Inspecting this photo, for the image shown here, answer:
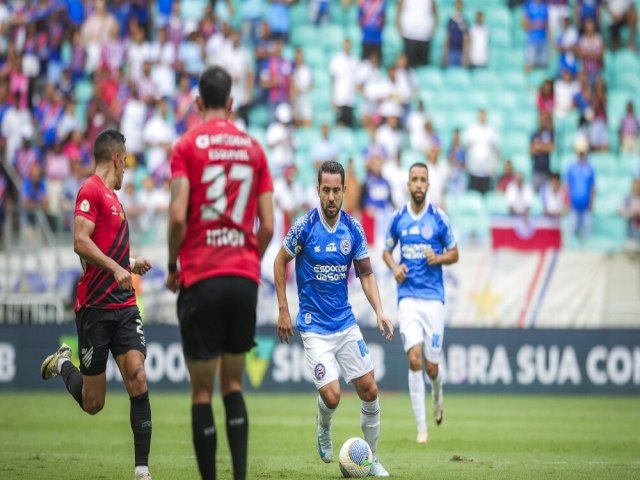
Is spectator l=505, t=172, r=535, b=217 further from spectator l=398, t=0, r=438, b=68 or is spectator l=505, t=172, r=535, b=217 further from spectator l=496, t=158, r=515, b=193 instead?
spectator l=398, t=0, r=438, b=68

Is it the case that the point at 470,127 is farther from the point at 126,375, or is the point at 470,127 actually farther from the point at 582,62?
the point at 126,375

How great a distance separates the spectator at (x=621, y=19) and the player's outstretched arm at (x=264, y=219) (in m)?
23.5

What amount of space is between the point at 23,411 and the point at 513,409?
793 centimetres

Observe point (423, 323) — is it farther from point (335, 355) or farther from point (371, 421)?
point (371, 421)

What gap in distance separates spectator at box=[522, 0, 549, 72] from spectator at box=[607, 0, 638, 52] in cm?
195

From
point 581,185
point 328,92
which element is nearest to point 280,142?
point 328,92

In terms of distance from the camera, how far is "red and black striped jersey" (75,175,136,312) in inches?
392

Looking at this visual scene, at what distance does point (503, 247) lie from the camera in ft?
71.8

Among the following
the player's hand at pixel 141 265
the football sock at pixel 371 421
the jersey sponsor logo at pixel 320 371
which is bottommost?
the football sock at pixel 371 421

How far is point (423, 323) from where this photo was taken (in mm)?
14898

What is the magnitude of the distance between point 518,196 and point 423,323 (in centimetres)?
1071

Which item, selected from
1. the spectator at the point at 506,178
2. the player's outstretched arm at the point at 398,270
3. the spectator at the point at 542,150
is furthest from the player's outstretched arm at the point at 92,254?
the spectator at the point at 542,150

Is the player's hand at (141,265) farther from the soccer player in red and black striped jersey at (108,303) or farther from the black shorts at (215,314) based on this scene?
the black shorts at (215,314)

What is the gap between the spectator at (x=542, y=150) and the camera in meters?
26.2
